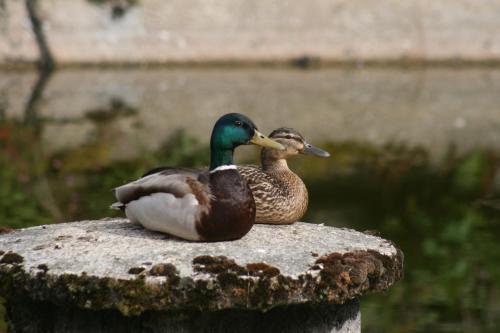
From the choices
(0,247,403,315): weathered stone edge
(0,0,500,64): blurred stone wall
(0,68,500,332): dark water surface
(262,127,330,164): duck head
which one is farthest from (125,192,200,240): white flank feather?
(0,0,500,64): blurred stone wall

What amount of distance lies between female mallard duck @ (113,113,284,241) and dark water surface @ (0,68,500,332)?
1.95m

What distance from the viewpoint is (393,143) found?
18516 millimetres

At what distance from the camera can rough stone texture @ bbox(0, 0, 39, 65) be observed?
3656cm

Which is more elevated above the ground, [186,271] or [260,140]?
[260,140]

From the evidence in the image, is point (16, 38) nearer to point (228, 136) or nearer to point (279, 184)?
point (279, 184)

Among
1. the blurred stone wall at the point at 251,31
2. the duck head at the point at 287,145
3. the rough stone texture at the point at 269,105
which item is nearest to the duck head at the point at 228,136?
the duck head at the point at 287,145

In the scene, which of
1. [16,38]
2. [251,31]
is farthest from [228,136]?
[16,38]

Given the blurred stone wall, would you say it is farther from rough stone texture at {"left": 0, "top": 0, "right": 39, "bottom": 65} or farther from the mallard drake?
the mallard drake

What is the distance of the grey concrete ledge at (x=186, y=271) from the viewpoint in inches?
207

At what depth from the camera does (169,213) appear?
5855 mm

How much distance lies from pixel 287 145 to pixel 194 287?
190 centimetres

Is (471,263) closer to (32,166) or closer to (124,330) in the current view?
(124,330)

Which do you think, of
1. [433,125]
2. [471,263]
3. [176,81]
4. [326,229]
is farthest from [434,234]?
[176,81]

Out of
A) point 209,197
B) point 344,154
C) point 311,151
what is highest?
point 311,151
